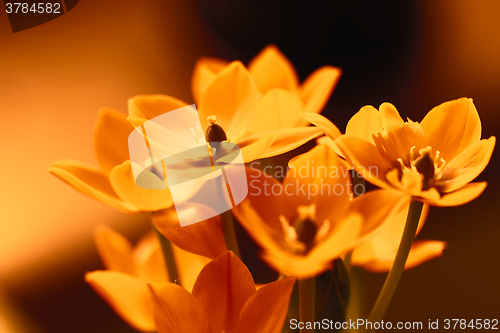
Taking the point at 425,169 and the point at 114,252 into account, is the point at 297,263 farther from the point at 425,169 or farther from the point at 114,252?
the point at 114,252

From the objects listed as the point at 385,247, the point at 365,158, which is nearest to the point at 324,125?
the point at 365,158

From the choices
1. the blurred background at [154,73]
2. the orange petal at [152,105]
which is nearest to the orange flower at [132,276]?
the orange petal at [152,105]

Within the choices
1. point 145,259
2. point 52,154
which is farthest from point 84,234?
point 145,259

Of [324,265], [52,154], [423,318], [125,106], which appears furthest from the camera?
[125,106]

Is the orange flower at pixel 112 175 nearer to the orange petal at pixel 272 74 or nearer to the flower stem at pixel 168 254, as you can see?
the flower stem at pixel 168 254

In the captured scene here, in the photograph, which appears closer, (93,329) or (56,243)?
(93,329)

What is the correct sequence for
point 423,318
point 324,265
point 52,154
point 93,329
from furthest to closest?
point 52,154
point 93,329
point 423,318
point 324,265

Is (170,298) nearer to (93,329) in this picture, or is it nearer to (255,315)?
(255,315)
